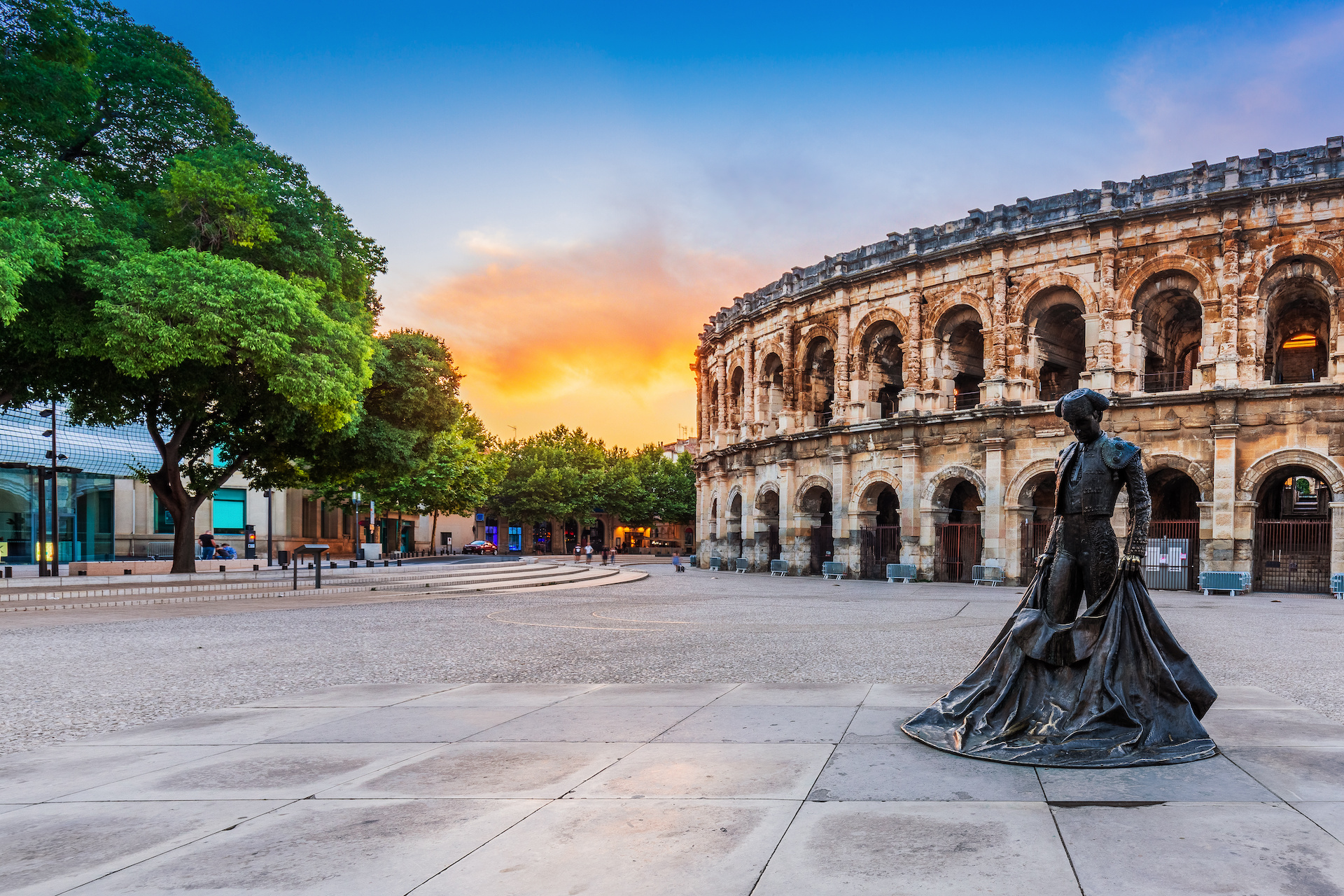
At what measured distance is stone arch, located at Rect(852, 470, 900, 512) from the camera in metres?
29.7

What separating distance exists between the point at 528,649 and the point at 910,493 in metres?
21.0

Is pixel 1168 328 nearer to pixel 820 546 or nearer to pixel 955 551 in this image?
pixel 955 551

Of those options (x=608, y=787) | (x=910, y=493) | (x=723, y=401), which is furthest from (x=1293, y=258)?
(x=608, y=787)

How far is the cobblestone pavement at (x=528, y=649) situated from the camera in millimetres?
7750

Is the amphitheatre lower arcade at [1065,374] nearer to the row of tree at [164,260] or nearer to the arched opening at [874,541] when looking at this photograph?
the arched opening at [874,541]

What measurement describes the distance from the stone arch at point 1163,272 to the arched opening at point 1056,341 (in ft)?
3.78

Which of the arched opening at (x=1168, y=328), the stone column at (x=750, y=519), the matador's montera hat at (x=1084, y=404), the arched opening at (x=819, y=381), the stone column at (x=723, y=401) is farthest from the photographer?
the stone column at (x=723, y=401)

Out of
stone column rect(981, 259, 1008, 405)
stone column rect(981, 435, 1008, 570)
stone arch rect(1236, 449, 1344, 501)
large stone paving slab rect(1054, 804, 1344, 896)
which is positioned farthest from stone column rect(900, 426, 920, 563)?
large stone paving slab rect(1054, 804, 1344, 896)

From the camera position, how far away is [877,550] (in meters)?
31.0

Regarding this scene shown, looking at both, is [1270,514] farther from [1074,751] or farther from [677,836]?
[677,836]

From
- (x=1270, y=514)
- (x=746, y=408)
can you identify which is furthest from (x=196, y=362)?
(x=1270, y=514)

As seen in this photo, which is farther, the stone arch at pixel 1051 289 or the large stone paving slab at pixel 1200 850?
the stone arch at pixel 1051 289

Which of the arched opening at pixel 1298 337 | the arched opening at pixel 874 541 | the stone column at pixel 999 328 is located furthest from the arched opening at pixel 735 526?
the arched opening at pixel 1298 337

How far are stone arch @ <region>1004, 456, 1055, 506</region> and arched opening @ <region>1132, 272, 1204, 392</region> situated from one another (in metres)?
3.75
